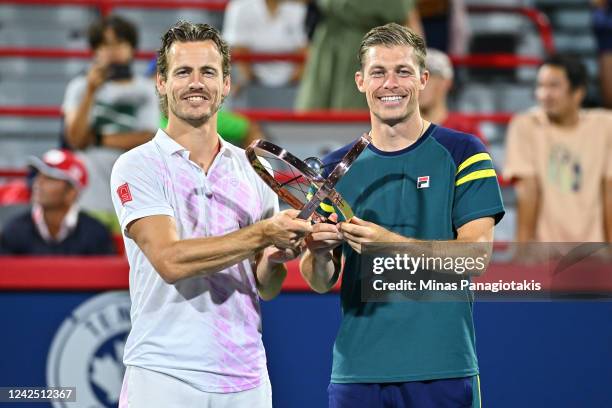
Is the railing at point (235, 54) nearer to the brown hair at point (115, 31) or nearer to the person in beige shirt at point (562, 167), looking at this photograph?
the brown hair at point (115, 31)

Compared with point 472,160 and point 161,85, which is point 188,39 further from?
point 472,160

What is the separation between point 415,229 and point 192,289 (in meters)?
0.69

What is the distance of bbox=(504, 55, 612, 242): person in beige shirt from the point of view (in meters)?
6.06

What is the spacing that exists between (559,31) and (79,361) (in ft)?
21.2

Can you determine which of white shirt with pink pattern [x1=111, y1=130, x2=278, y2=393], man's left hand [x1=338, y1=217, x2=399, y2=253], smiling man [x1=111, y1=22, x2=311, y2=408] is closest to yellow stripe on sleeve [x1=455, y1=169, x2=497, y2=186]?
man's left hand [x1=338, y1=217, x2=399, y2=253]

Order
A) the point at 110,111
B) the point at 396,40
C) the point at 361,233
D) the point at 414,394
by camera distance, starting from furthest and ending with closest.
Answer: the point at 110,111 < the point at 396,40 < the point at 414,394 < the point at 361,233

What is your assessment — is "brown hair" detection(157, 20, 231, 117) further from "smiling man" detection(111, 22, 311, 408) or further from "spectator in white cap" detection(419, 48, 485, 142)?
"spectator in white cap" detection(419, 48, 485, 142)

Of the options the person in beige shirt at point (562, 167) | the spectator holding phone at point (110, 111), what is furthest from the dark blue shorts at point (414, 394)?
the spectator holding phone at point (110, 111)

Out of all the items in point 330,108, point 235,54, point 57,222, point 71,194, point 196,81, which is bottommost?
point 196,81

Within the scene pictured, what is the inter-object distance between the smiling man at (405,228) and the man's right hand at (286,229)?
7cm

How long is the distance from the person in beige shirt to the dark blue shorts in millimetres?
2966

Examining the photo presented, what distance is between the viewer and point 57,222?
586 cm

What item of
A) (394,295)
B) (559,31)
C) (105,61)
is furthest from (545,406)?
(559,31)

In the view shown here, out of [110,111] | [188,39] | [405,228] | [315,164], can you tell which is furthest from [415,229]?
[110,111]
